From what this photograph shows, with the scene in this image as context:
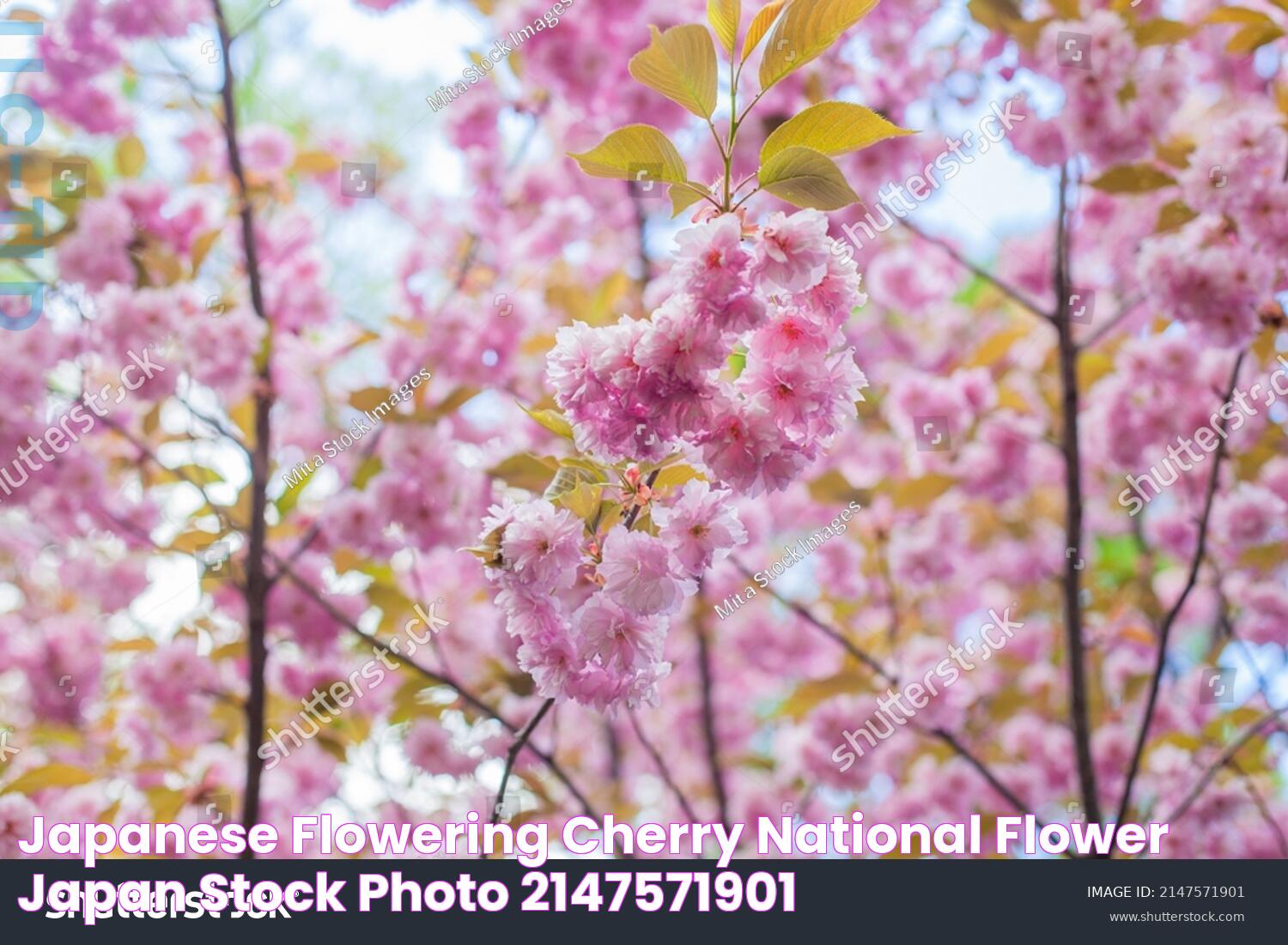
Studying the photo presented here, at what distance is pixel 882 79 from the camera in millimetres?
2803

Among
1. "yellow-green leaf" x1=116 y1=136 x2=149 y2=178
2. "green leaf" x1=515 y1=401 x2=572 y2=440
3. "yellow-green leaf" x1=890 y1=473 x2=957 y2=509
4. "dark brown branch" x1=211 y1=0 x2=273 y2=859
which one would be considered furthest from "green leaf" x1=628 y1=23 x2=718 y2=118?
"yellow-green leaf" x1=116 y1=136 x2=149 y2=178

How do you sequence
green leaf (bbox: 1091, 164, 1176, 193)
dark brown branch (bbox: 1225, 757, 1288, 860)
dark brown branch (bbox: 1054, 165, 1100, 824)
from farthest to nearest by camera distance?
dark brown branch (bbox: 1225, 757, 1288, 860) → green leaf (bbox: 1091, 164, 1176, 193) → dark brown branch (bbox: 1054, 165, 1100, 824)

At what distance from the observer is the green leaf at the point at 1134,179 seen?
81.0 inches

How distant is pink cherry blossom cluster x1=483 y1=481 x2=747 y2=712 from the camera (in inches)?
40.1

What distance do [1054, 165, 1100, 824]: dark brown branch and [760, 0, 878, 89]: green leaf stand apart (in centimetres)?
130

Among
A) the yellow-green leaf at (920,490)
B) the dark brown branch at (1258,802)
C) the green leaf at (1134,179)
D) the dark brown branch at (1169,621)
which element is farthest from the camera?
the yellow-green leaf at (920,490)

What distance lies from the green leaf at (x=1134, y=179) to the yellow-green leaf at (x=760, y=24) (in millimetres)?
1196

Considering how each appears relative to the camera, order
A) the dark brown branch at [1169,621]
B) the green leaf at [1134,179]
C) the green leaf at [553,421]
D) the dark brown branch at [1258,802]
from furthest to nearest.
→ the dark brown branch at [1258,802] → the green leaf at [1134,179] → the dark brown branch at [1169,621] → the green leaf at [553,421]

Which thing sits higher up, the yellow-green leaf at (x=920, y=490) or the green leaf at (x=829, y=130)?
the yellow-green leaf at (x=920, y=490)

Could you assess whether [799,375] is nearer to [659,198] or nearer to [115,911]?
[115,911]

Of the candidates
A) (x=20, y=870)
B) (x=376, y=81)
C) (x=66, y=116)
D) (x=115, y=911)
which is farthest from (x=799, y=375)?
(x=376, y=81)

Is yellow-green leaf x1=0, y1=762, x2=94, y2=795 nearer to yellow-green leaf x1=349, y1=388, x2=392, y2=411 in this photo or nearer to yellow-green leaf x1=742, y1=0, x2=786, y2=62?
yellow-green leaf x1=349, y1=388, x2=392, y2=411

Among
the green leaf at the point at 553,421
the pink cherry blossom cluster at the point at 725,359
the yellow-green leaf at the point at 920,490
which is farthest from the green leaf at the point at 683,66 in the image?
the yellow-green leaf at the point at 920,490

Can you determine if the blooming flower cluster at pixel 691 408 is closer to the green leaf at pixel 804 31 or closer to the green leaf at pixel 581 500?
the green leaf at pixel 581 500
